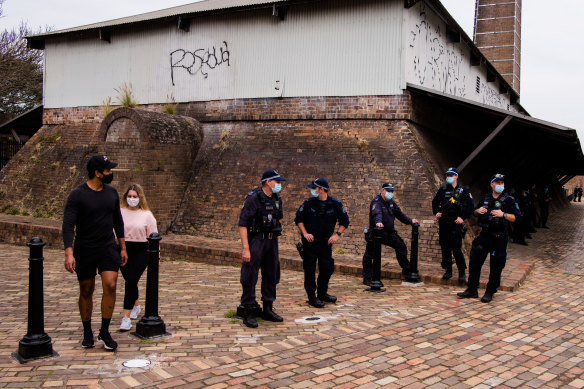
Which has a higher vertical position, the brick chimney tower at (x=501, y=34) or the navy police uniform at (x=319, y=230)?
the brick chimney tower at (x=501, y=34)

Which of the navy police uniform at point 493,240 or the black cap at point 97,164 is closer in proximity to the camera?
the black cap at point 97,164

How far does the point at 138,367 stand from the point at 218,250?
5827 mm

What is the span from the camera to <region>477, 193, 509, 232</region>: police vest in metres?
7.11

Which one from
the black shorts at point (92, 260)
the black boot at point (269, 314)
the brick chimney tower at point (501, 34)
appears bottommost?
the black boot at point (269, 314)

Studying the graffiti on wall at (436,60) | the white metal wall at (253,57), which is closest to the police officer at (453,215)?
the white metal wall at (253,57)

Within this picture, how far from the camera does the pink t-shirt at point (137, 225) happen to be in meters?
5.50

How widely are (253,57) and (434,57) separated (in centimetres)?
495

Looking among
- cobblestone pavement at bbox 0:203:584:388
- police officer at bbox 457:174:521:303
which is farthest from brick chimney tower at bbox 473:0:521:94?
police officer at bbox 457:174:521:303

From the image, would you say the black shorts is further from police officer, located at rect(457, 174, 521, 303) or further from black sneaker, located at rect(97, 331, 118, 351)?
police officer, located at rect(457, 174, 521, 303)

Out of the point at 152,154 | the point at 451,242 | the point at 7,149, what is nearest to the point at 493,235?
the point at 451,242

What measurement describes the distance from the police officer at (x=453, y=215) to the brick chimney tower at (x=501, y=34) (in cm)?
3287

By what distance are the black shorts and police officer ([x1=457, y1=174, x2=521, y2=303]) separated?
5.12 meters

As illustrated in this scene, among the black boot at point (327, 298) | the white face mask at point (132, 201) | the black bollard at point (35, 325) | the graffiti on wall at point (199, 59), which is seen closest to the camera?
the black bollard at point (35, 325)

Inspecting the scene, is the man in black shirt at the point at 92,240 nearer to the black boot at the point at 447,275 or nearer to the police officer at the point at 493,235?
the police officer at the point at 493,235
